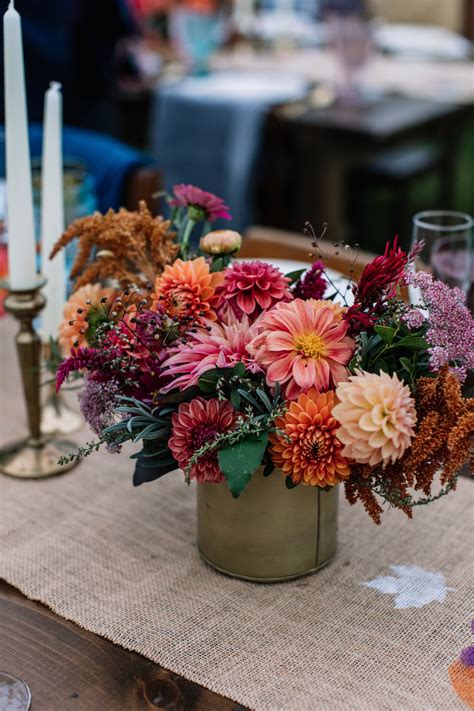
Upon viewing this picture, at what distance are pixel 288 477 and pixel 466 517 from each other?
10.5 inches

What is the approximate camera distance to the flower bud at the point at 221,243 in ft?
2.32

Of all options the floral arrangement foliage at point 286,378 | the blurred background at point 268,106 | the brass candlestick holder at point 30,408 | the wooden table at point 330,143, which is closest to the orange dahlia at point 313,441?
the floral arrangement foliage at point 286,378

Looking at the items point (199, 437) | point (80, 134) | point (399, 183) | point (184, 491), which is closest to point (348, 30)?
point (399, 183)

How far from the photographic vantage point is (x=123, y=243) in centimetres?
75

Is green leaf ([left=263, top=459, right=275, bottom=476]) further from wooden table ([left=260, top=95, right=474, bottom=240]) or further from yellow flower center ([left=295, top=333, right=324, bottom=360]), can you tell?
wooden table ([left=260, top=95, right=474, bottom=240])

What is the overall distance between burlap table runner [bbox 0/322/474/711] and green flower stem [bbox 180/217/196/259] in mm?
247

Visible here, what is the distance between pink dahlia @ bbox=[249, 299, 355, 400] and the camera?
1.91ft

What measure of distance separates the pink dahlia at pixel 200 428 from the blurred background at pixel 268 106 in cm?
149

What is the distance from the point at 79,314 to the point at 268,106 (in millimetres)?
2010

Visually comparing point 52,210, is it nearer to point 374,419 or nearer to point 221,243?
point 221,243

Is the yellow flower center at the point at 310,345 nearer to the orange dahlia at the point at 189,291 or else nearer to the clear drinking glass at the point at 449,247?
the orange dahlia at the point at 189,291

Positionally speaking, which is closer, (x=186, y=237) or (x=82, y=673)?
(x=82, y=673)

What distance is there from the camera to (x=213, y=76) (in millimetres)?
2984

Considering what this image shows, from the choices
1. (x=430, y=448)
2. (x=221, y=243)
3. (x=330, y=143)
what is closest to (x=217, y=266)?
(x=221, y=243)
